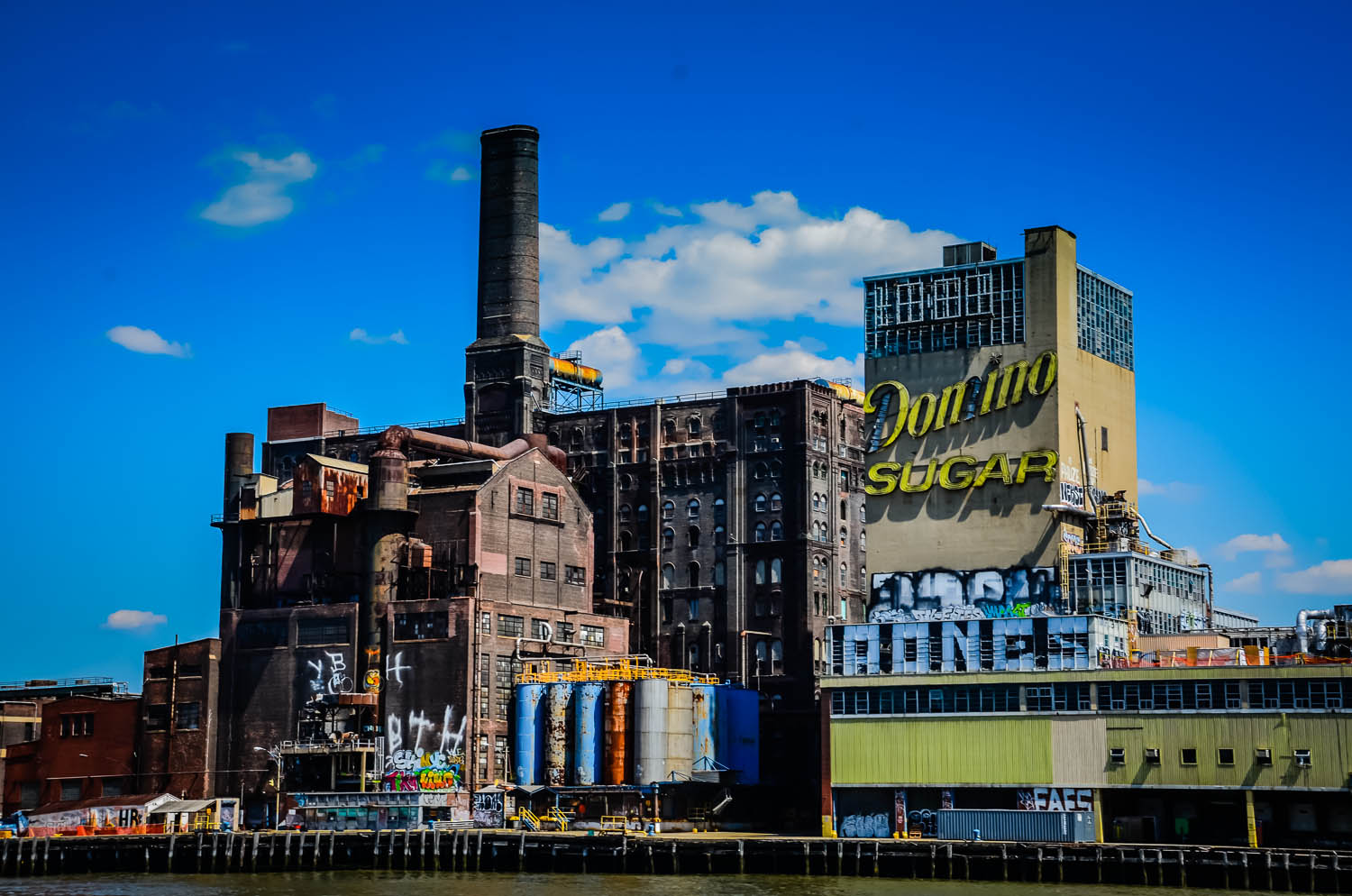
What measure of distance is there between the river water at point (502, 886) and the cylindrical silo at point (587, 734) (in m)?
15.5

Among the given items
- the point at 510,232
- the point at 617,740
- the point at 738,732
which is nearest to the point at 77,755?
the point at 617,740

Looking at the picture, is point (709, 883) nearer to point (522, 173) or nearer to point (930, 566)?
point (930, 566)

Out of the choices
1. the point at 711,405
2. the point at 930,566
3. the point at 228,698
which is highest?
the point at 711,405

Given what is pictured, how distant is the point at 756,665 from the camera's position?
13325cm

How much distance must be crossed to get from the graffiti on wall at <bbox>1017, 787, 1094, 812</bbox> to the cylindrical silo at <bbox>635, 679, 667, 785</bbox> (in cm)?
2504

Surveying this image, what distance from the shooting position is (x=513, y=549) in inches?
4906

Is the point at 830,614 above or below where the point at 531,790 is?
above

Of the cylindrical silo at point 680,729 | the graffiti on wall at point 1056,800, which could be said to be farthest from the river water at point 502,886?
the cylindrical silo at point 680,729

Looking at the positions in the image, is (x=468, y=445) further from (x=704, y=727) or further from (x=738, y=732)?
(x=704, y=727)

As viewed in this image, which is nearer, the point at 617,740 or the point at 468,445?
the point at 617,740

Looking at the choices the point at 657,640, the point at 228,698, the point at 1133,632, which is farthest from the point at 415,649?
the point at 1133,632

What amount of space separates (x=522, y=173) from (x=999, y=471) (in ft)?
179

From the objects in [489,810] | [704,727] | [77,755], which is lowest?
[489,810]

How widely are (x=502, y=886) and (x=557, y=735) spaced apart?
26031 mm
